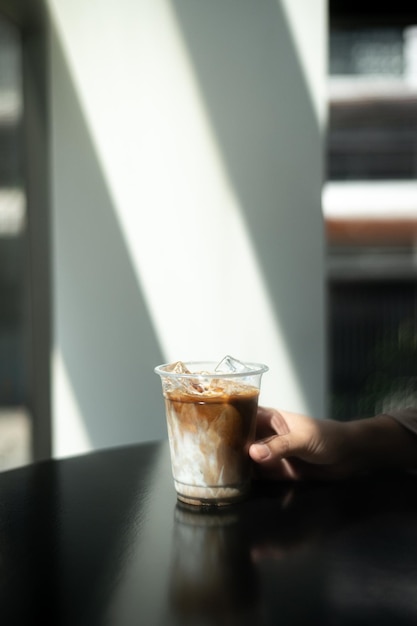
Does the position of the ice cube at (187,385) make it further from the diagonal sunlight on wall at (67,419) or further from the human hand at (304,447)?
the diagonal sunlight on wall at (67,419)

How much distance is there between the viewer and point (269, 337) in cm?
179

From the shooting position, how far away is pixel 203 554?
620mm

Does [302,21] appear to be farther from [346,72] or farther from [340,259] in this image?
[340,259]

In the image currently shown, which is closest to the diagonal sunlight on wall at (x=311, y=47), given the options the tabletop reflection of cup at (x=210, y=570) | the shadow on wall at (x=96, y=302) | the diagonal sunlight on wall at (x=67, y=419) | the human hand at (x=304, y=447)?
the shadow on wall at (x=96, y=302)

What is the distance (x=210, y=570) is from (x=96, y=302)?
1323 millimetres

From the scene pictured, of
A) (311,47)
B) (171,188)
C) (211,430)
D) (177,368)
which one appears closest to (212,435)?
(211,430)

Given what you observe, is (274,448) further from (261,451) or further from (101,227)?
(101,227)

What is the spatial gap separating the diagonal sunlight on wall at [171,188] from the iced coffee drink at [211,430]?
40.5 inches

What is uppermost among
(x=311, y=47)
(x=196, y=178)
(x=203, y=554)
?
(x=311, y=47)

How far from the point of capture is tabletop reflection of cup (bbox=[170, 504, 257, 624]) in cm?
51

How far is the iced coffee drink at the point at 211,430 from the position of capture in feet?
2.39

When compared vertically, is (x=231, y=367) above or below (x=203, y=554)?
above

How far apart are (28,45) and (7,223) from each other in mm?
500

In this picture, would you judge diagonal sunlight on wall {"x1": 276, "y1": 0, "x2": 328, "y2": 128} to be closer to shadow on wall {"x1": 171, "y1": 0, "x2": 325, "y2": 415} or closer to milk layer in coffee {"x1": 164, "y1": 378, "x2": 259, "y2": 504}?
shadow on wall {"x1": 171, "y1": 0, "x2": 325, "y2": 415}
